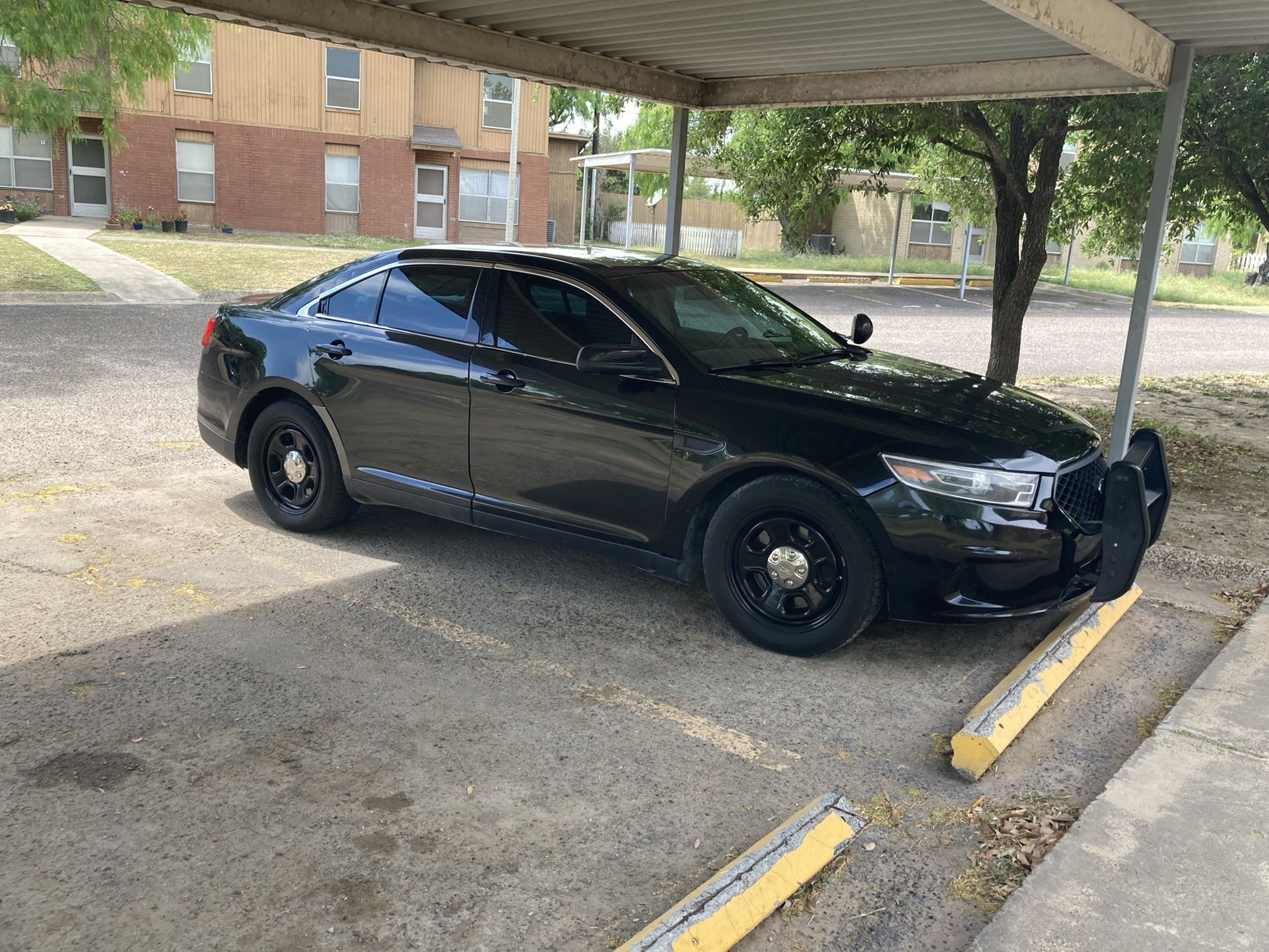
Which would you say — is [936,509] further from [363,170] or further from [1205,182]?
[363,170]

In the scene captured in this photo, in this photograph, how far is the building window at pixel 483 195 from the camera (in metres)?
36.7

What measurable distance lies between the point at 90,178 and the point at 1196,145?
3199 centimetres

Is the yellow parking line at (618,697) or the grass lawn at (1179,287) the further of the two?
the grass lawn at (1179,287)

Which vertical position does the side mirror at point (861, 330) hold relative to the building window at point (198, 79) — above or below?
below

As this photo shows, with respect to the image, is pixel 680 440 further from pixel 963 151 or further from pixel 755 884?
pixel 963 151

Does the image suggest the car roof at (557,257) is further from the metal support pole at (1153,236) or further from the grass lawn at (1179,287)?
the grass lawn at (1179,287)

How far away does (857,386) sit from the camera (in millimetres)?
5156

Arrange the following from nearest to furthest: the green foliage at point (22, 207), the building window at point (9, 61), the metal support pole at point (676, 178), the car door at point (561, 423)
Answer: the car door at point (561, 423), the metal support pole at point (676, 178), the building window at point (9, 61), the green foliage at point (22, 207)

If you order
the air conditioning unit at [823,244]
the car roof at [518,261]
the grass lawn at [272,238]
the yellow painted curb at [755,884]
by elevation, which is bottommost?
the yellow painted curb at [755,884]

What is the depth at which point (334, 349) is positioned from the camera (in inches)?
234

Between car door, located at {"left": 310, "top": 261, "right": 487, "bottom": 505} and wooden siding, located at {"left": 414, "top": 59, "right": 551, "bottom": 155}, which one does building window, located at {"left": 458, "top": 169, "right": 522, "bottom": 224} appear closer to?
wooden siding, located at {"left": 414, "top": 59, "right": 551, "bottom": 155}

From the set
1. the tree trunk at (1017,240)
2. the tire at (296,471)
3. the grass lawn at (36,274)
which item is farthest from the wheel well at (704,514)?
the grass lawn at (36,274)

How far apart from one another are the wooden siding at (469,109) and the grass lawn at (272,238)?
436 centimetres

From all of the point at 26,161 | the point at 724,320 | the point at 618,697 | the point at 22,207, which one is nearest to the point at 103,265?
the point at 22,207
